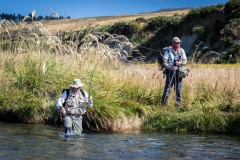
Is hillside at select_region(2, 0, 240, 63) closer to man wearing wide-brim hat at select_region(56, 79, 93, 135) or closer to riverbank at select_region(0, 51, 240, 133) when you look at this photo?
riverbank at select_region(0, 51, 240, 133)

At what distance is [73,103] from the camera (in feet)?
40.1

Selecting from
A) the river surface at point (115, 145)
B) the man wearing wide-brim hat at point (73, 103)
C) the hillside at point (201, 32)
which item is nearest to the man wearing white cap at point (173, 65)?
the river surface at point (115, 145)

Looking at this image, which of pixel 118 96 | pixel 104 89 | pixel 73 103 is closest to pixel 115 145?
pixel 73 103

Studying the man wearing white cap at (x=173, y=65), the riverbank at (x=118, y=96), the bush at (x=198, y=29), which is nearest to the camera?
the riverbank at (x=118, y=96)

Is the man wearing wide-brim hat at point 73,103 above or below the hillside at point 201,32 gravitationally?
below

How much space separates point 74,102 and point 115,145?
5.47 feet

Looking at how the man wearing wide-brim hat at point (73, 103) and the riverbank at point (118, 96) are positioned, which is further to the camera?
the riverbank at point (118, 96)

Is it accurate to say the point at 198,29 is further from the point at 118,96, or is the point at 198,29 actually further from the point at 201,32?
the point at 118,96

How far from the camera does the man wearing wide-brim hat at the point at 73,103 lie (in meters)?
12.2

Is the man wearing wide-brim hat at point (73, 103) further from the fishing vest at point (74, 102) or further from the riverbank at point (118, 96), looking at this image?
the riverbank at point (118, 96)

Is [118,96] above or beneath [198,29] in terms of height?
beneath

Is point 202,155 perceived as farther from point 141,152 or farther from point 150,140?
point 150,140

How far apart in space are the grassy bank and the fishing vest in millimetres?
1318

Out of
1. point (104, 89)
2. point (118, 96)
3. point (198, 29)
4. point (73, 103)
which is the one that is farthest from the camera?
point (198, 29)
